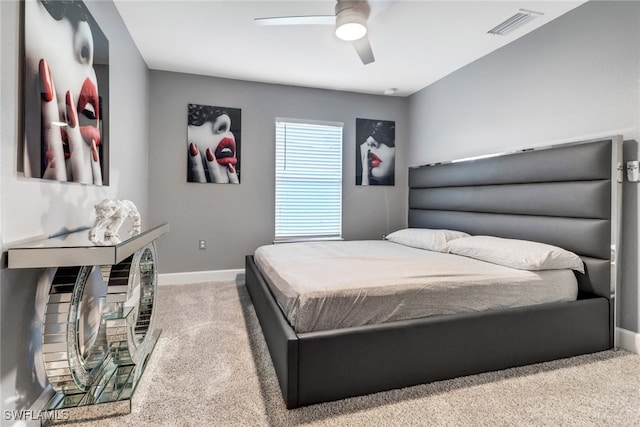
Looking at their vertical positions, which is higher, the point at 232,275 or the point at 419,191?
the point at 419,191

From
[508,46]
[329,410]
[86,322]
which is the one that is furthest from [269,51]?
[329,410]

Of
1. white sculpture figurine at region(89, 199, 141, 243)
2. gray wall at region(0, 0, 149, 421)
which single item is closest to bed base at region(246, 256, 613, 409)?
white sculpture figurine at region(89, 199, 141, 243)

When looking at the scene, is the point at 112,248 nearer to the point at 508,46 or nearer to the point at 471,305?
the point at 471,305

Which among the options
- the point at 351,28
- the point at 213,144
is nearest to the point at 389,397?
the point at 351,28

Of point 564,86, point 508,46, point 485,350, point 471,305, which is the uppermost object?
point 508,46

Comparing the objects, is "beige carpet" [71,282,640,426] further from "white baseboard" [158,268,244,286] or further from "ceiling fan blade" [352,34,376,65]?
"ceiling fan blade" [352,34,376,65]

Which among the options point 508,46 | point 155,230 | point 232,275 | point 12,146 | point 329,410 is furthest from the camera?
point 232,275

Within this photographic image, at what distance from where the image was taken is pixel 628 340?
2143 millimetres

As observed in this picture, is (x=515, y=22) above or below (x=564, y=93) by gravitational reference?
above

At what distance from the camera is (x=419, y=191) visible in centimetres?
416

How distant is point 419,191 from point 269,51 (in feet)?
8.28

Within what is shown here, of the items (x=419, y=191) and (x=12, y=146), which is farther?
(x=419, y=191)

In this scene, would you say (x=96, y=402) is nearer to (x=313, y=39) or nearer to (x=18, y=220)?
(x=18, y=220)

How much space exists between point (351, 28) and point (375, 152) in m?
2.46
